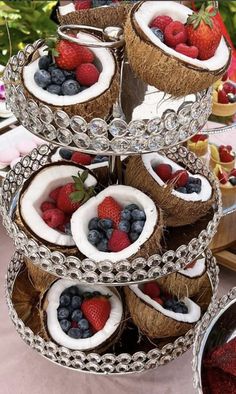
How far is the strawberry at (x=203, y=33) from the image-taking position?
0.83 metres

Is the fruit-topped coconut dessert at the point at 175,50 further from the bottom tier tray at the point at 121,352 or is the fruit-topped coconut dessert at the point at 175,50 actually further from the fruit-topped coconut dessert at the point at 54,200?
the bottom tier tray at the point at 121,352

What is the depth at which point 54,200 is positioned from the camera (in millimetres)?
1012

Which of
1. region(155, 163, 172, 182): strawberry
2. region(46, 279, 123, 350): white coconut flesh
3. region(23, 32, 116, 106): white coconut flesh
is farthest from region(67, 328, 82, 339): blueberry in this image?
region(23, 32, 116, 106): white coconut flesh

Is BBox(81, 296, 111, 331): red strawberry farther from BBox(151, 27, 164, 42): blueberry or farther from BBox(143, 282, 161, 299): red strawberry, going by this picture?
BBox(151, 27, 164, 42): blueberry

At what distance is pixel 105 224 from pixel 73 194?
81 mm

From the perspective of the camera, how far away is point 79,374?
3.88ft

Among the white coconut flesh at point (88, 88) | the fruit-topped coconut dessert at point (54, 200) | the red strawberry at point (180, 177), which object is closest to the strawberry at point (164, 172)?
the red strawberry at point (180, 177)

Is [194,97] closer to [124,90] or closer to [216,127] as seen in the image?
[124,90]

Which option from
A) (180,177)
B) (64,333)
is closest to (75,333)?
(64,333)

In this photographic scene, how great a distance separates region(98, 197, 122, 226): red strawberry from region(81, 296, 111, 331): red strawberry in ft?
0.60

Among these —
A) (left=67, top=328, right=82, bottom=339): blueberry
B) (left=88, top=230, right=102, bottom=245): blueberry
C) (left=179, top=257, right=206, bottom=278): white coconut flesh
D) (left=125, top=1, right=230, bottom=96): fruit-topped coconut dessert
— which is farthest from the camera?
(left=179, top=257, right=206, bottom=278): white coconut flesh

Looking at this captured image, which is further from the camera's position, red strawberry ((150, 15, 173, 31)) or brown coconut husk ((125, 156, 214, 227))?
brown coconut husk ((125, 156, 214, 227))

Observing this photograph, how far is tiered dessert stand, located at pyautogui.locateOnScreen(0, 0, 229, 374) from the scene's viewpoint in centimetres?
83

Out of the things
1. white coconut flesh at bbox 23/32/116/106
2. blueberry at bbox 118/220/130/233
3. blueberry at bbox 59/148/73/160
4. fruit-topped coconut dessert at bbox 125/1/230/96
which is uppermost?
fruit-topped coconut dessert at bbox 125/1/230/96
